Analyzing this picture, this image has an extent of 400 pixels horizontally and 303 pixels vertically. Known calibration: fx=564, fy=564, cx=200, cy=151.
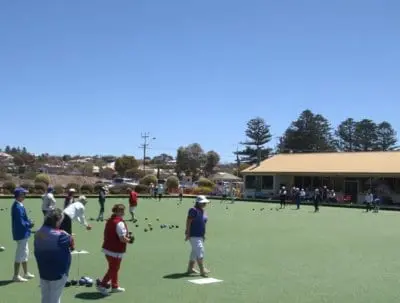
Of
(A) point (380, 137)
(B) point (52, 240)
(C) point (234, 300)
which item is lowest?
(C) point (234, 300)

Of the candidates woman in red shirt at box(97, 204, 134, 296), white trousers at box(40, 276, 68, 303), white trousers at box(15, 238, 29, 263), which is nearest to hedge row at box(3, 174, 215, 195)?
white trousers at box(15, 238, 29, 263)

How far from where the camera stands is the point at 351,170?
4719 centimetres

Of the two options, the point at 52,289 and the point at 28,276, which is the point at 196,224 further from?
the point at 52,289

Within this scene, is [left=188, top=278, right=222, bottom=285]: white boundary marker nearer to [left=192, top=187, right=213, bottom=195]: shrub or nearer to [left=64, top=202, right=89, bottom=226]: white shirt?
[left=64, top=202, right=89, bottom=226]: white shirt

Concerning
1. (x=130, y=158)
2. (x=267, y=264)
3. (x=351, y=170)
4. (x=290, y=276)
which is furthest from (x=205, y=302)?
(x=130, y=158)

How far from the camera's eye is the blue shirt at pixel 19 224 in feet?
31.3

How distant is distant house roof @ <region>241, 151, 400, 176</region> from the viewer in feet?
151

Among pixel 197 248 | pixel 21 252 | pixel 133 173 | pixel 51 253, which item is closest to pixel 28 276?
pixel 21 252

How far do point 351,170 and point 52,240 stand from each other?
43251 mm

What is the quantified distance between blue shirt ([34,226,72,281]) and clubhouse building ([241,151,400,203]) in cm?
4040

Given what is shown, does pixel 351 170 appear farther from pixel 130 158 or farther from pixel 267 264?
pixel 130 158

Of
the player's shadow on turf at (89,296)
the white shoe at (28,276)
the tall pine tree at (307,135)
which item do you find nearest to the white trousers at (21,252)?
the white shoe at (28,276)

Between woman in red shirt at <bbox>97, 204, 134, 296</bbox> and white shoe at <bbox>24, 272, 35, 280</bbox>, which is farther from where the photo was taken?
white shoe at <bbox>24, 272, 35, 280</bbox>

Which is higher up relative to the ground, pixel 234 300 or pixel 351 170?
pixel 351 170
